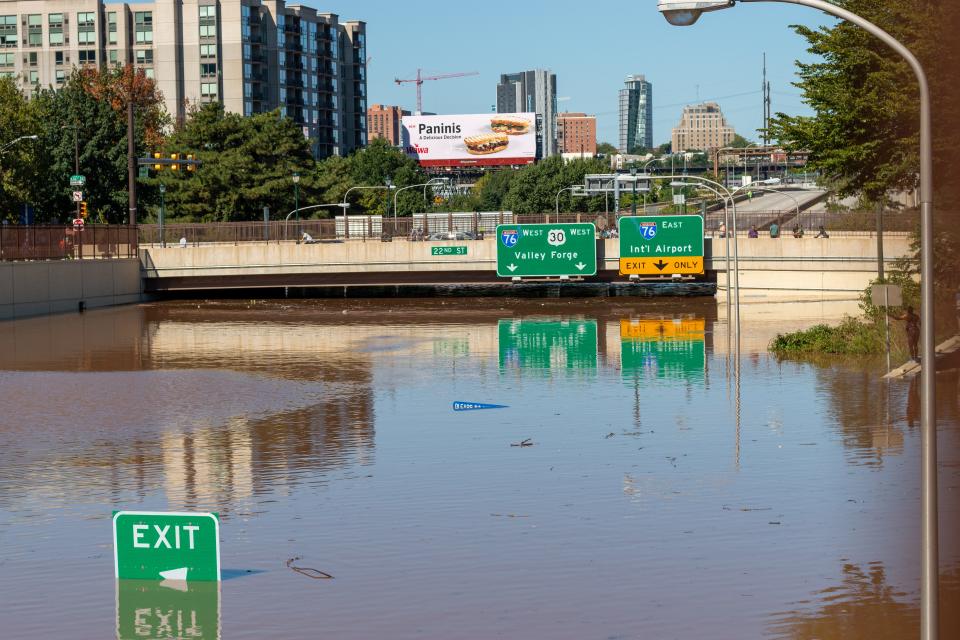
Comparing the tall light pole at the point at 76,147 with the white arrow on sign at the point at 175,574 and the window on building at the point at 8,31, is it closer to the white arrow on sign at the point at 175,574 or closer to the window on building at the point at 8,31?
the window on building at the point at 8,31

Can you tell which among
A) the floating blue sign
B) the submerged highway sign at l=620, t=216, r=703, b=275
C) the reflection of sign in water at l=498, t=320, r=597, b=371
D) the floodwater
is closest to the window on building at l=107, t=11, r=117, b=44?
the submerged highway sign at l=620, t=216, r=703, b=275

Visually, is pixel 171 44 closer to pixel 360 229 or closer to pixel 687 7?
pixel 360 229

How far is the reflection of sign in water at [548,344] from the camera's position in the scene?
4281 cm

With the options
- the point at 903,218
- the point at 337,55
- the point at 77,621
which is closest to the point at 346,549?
the point at 77,621

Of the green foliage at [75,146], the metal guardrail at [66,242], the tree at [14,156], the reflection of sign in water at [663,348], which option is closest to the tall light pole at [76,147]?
the green foliage at [75,146]

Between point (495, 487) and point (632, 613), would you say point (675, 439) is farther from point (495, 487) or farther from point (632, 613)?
point (632, 613)

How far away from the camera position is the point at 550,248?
73312 millimetres

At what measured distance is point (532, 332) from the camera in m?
55.9

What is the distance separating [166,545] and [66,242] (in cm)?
5887

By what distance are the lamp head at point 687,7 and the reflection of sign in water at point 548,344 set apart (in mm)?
29243

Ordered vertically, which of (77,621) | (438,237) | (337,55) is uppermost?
(337,55)

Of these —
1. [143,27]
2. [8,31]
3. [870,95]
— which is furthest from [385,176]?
[870,95]

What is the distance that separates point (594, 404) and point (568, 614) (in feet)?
59.3

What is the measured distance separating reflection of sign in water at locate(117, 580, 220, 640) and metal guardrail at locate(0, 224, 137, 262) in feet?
173
